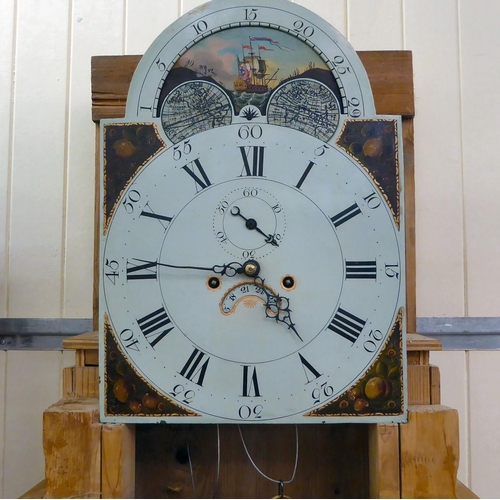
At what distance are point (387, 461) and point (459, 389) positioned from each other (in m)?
0.41

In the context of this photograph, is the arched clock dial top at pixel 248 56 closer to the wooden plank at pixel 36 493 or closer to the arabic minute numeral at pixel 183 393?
the arabic minute numeral at pixel 183 393

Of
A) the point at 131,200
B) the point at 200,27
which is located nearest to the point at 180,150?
the point at 131,200

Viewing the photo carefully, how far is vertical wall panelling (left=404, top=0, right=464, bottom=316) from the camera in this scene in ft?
3.96

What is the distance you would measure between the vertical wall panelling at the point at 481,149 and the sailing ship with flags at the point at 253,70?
559 millimetres

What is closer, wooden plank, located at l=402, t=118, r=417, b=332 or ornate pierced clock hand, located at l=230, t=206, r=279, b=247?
ornate pierced clock hand, located at l=230, t=206, r=279, b=247

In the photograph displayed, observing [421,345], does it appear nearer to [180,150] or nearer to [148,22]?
[180,150]

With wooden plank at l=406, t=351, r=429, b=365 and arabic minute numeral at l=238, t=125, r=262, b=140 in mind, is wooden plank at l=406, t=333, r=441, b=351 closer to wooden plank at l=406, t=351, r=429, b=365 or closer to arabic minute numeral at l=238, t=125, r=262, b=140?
wooden plank at l=406, t=351, r=429, b=365

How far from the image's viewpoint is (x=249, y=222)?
901 mm

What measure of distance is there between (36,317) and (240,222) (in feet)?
2.04

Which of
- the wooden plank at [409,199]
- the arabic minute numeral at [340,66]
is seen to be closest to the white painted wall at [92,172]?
the wooden plank at [409,199]

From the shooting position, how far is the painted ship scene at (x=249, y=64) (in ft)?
3.04

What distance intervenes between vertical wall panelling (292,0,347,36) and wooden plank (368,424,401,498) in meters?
0.92

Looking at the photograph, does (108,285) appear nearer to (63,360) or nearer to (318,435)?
(63,360)

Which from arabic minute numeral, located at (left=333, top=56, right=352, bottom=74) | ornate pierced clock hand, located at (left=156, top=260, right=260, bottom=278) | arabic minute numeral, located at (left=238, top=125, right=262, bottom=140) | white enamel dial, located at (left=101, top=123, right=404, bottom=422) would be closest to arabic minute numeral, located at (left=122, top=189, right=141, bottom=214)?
white enamel dial, located at (left=101, top=123, right=404, bottom=422)
